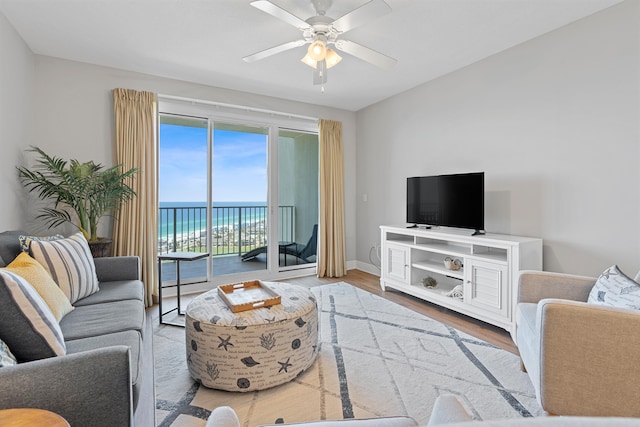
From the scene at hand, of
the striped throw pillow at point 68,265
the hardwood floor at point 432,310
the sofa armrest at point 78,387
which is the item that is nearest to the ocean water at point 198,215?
the hardwood floor at point 432,310

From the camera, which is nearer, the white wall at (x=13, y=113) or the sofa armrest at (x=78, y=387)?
the sofa armrest at (x=78, y=387)

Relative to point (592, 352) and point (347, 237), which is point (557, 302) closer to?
point (592, 352)

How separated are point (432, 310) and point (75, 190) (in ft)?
11.7

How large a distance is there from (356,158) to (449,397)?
4.58m

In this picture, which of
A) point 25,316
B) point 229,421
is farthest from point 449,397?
point 25,316

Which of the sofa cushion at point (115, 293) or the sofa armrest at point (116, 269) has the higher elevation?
the sofa armrest at point (116, 269)

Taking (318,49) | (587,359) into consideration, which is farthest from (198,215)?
(587,359)

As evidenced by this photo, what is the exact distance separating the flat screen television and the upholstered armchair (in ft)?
5.40

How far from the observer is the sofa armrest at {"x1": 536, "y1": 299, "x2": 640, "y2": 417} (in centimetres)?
127

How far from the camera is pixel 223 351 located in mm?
1805

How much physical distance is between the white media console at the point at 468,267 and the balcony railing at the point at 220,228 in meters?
1.67

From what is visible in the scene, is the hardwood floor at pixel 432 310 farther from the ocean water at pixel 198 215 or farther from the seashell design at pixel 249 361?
the seashell design at pixel 249 361

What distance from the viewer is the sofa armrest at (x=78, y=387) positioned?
3.03ft

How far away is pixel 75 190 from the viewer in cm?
279
